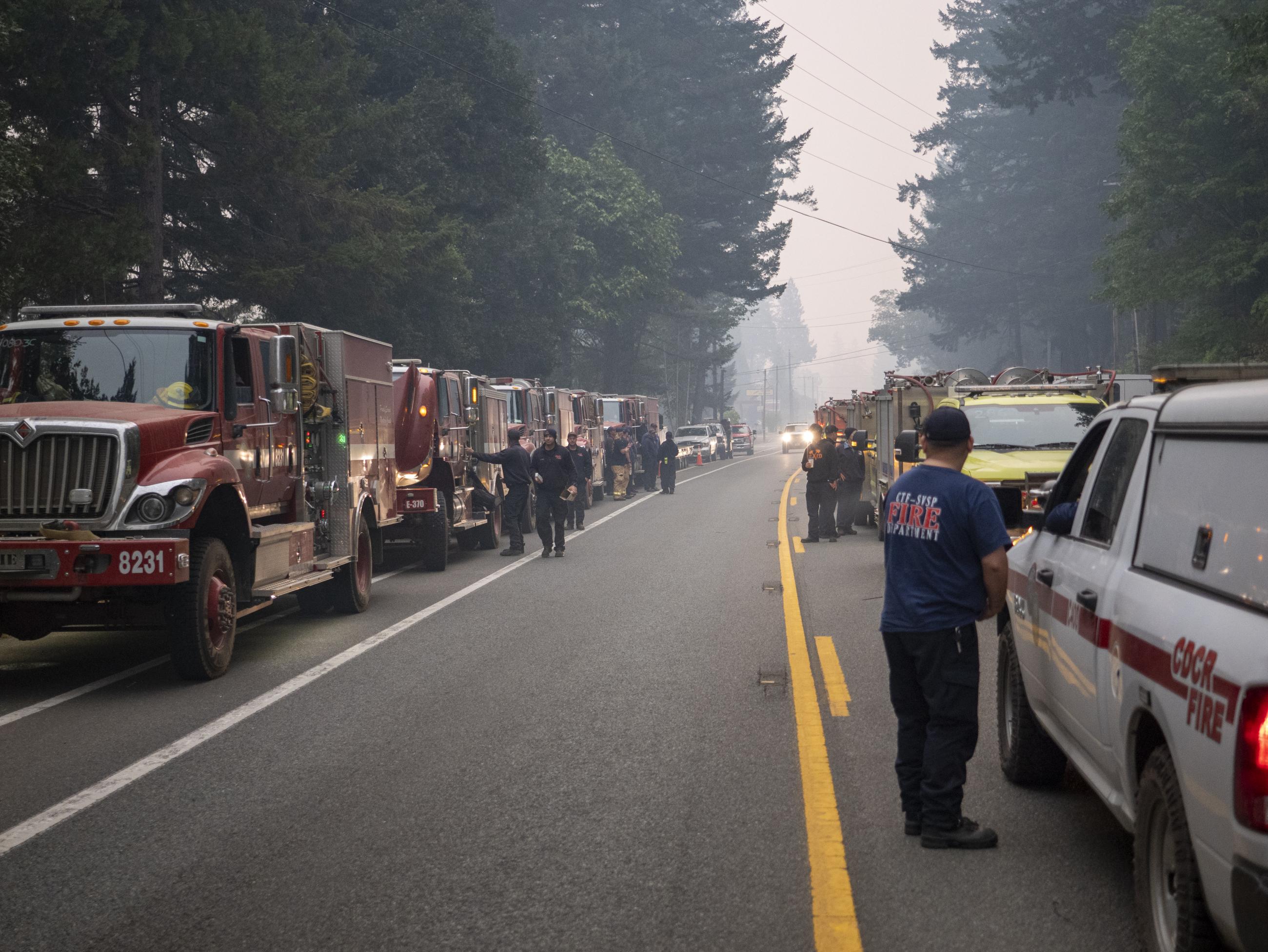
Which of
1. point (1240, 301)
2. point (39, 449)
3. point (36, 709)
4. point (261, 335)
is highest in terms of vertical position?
point (1240, 301)

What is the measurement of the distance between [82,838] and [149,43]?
1973cm

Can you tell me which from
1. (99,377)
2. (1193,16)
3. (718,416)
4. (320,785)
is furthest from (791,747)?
(718,416)

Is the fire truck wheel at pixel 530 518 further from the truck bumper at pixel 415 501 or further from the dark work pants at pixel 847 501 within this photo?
the truck bumper at pixel 415 501

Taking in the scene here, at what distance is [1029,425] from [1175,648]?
12181 mm

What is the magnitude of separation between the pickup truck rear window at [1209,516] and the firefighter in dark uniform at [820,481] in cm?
1521

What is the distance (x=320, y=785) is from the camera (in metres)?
7.03

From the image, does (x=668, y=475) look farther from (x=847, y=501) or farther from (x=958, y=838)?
(x=958, y=838)

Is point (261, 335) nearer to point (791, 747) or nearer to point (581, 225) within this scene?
point (791, 747)

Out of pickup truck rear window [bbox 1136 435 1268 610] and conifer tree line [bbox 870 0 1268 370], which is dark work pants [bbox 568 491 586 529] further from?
pickup truck rear window [bbox 1136 435 1268 610]

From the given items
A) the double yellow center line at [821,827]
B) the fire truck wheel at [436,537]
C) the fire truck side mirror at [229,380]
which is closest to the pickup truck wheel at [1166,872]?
the double yellow center line at [821,827]

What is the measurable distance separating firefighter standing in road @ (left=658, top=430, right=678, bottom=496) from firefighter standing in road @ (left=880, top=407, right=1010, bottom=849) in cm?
2982

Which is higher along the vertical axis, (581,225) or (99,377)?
(581,225)

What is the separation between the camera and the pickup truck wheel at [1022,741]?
21.6 ft

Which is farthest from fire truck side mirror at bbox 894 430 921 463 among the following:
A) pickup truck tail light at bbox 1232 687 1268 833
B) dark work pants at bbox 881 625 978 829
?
pickup truck tail light at bbox 1232 687 1268 833
